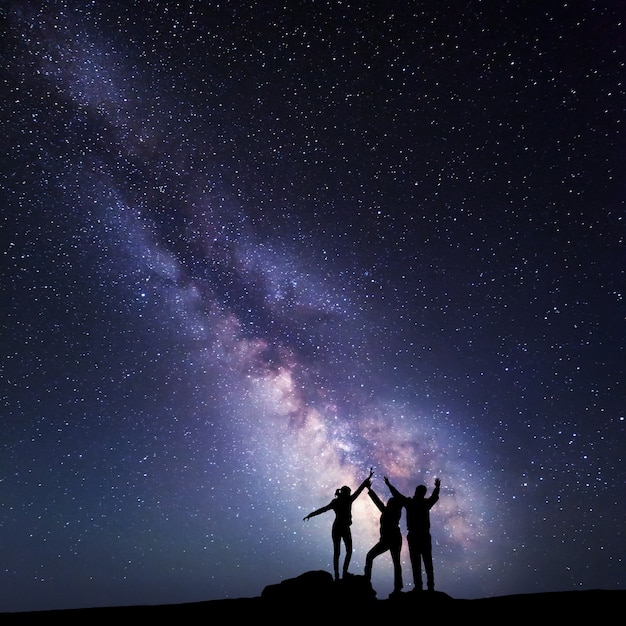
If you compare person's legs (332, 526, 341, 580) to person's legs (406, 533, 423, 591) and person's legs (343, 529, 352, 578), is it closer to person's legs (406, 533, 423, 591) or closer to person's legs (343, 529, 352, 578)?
person's legs (343, 529, 352, 578)

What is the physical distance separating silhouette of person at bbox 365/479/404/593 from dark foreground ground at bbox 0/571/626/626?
49 cm

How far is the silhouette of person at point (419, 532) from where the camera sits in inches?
300

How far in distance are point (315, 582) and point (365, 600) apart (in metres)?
1.11

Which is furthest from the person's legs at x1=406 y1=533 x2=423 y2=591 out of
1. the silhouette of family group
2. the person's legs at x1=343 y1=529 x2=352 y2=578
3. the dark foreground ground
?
the person's legs at x1=343 y1=529 x2=352 y2=578

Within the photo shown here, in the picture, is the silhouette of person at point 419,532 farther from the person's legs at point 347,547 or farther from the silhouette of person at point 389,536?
the person's legs at point 347,547

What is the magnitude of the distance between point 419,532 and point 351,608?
1792 millimetres

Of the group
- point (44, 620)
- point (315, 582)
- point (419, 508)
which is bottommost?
point (44, 620)

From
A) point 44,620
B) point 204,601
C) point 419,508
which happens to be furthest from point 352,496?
point 44,620

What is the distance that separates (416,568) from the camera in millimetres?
7668

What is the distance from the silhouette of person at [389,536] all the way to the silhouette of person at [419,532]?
0.86 ft

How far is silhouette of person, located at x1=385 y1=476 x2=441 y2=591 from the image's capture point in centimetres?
763

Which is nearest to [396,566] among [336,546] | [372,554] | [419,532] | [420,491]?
[372,554]

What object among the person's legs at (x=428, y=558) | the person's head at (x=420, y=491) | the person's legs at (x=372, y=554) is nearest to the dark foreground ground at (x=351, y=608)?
the person's legs at (x=372, y=554)

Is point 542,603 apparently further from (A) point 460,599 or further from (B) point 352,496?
(B) point 352,496
